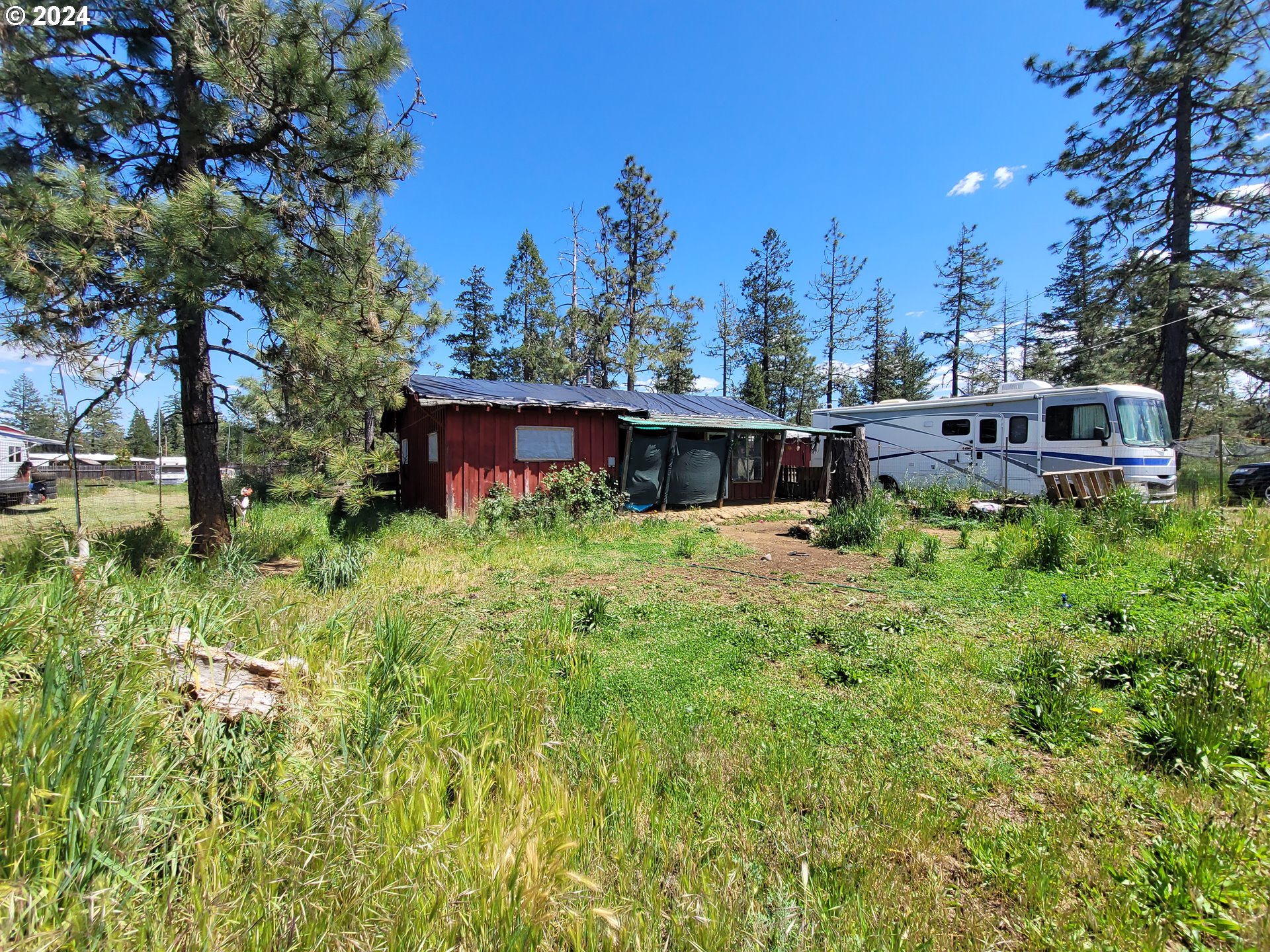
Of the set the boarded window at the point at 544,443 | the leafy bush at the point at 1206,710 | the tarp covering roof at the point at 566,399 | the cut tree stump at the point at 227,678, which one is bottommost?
the leafy bush at the point at 1206,710

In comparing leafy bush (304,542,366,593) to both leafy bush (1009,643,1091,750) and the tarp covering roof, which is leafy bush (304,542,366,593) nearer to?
the tarp covering roof

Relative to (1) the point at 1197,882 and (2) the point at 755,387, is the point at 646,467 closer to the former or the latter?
(1) the point at 1197,882

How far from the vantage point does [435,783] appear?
81.5 inches

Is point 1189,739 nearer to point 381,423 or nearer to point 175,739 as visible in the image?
point 175,739

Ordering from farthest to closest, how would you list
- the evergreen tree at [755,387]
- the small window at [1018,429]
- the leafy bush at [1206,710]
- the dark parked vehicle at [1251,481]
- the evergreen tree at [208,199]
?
1. the evergreen tree at [755,387]
2. the small window at [1018,429]
3. the dark parked vehicle at [1251,481]
4. the evergreen tree at [208,199]
5. the leafy bush at [1206,710]

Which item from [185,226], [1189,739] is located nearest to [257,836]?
[1189,739]

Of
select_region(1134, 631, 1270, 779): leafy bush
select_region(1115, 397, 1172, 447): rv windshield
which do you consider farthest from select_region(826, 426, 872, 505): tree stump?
select_region(1134, 631, 1270, 779): leafy bush

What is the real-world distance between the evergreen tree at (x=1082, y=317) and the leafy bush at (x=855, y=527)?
13.9 metres

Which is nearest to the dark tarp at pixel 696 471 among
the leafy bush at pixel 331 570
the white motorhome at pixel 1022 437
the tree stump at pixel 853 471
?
the tree stump at pixel 853 471

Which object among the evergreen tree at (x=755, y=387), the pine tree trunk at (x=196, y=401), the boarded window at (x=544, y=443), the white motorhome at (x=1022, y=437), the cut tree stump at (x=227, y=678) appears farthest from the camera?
the evergreen tree at (x=755, y=387)

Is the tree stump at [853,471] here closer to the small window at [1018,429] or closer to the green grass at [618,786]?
the small window at [1018,429]

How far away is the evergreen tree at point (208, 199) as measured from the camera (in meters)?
4.07

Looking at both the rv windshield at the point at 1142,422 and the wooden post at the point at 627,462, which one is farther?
the wooden post at the point at 627,462

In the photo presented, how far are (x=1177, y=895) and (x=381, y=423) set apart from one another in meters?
15.7
